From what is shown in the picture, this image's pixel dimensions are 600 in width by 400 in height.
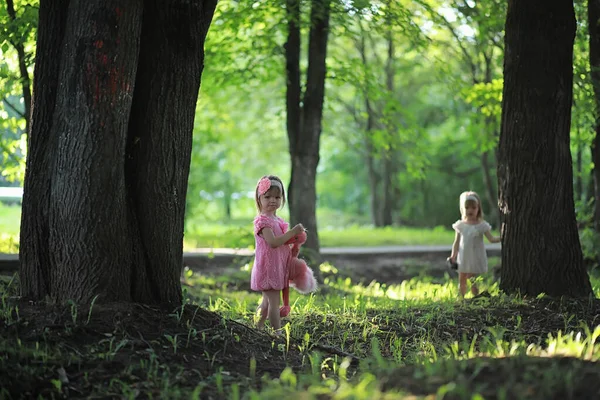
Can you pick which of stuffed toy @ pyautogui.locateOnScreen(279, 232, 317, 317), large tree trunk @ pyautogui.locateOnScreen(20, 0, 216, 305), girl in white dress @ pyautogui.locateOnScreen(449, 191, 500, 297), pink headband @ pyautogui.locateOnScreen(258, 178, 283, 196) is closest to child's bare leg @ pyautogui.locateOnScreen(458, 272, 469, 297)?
girl in white dress @ pyautogui.locateOnScreen(449, 191, 500, 297)

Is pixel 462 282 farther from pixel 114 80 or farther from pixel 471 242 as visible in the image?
pixel 114 80

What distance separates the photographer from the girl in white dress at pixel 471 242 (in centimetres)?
1024

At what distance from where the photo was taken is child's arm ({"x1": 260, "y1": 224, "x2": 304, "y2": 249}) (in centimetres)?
649

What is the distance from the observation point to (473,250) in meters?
10.3

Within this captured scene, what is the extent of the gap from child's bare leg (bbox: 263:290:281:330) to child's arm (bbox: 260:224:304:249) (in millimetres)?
466

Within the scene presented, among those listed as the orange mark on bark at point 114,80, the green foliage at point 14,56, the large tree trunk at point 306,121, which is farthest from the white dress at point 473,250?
the green foliage at point 14,56

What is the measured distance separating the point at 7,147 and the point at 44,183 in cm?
647

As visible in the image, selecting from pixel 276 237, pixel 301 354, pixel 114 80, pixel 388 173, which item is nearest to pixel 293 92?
pixel 276 237

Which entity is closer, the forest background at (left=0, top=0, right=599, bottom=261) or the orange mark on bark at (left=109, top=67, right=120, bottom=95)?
the orange mark on bark at (left=109, top=67, right=120, bottom=95)

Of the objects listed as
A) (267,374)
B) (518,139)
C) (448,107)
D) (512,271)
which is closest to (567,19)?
(518,139)

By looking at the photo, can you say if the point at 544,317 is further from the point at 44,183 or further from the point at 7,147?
the point at 7,147

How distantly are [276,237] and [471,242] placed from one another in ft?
14.8

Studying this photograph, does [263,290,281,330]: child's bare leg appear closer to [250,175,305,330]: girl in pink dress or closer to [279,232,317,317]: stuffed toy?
[250,175,305,330]: girl in pink dress

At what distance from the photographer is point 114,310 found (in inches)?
214
